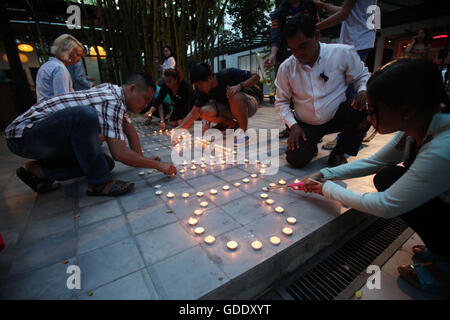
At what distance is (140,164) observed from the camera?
1980 millimetres

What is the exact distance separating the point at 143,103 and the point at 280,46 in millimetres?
2697

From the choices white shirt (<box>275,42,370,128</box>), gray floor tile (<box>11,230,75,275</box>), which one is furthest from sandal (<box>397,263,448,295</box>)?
gray floor tile (<box>11,230,75,275</box>)

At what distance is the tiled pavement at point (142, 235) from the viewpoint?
1.05m

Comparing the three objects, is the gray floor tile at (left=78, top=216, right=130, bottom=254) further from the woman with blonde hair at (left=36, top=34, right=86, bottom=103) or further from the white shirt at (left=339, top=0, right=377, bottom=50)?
the white shirt at (left=339, top=0, right=377, bottom=50)

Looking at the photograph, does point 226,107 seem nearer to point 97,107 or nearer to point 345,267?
point 97,107

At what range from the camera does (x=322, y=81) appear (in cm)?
232

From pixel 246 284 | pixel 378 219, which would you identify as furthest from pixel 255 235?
pixel 378 219

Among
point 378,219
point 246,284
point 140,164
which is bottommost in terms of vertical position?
point 378,219

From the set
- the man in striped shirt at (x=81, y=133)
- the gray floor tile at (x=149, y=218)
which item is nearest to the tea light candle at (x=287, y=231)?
the gray floor tile at (x=149, y=218)

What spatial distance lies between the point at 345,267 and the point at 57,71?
353 cm

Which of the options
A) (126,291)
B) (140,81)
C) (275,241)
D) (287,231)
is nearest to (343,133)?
(287,231)

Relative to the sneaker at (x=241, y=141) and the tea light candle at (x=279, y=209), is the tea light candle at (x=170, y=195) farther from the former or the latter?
the sneaker at (x=241, y=141)

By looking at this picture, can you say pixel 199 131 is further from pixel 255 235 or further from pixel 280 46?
pixel 255 235

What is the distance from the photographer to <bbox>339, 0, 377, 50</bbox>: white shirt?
2.69 m
